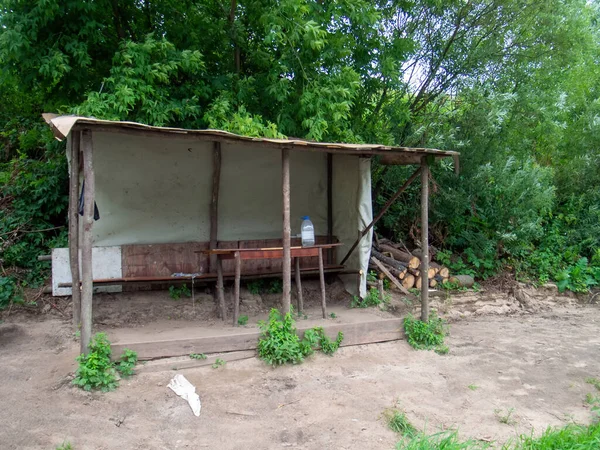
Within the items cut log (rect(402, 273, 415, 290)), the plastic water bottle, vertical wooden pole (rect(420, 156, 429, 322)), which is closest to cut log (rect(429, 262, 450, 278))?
cut log (rect(402, 273, 415, 290))

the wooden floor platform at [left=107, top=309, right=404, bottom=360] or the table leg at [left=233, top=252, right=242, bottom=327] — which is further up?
the table leg at [left=233, top=252, right=242, bottom=327]

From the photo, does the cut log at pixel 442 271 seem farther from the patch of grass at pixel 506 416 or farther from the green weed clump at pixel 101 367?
the green weed clump at pixel 101 367

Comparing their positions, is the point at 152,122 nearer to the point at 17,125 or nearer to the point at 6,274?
the point at 6,274

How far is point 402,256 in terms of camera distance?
7.50 metres

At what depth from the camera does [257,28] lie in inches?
289

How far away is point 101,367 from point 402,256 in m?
4.94

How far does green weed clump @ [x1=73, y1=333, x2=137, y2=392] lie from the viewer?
4055 millimetres

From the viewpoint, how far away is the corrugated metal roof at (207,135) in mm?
3838

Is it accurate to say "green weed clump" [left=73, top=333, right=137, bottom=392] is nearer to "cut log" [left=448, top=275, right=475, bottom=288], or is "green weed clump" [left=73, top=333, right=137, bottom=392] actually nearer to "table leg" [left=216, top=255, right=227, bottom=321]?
"table leg" [left=216, top=255, right=227, bottom=321]

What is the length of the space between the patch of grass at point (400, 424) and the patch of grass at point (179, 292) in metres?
3.31

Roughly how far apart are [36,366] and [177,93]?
399 cm

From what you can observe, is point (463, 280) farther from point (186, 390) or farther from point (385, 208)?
point (186, 390)

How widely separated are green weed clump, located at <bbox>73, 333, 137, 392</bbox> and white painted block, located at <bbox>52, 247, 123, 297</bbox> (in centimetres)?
165

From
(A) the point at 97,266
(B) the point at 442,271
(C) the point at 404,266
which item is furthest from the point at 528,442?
(A) the point at 97,266
